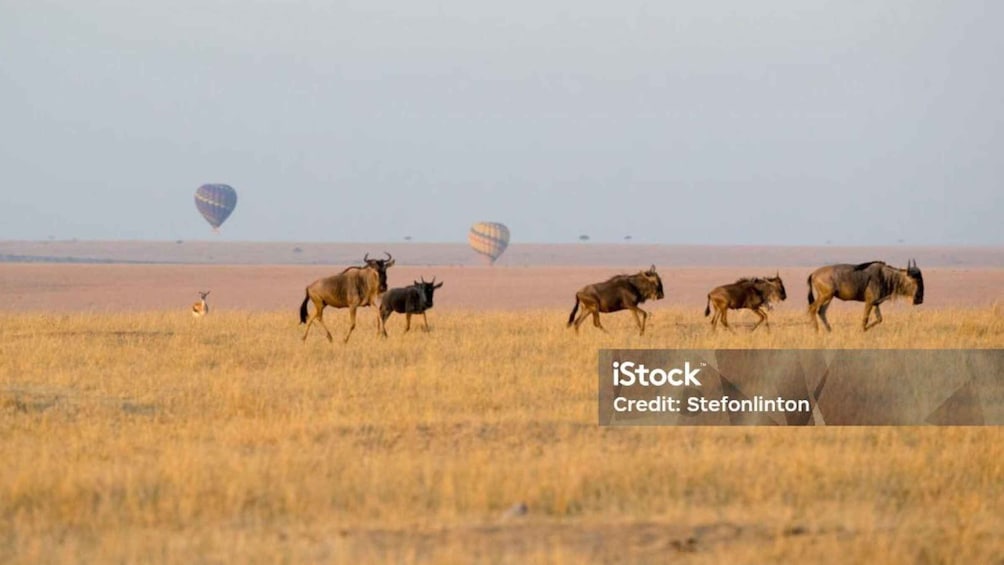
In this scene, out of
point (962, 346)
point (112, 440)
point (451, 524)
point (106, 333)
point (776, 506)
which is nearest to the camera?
point (451, 524)

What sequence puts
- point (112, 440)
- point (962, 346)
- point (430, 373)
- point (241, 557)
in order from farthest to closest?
point (962, 346) < point (430, 373) < point (112, 440) < point (241, 557)

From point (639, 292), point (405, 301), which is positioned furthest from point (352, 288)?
point (639, 292)

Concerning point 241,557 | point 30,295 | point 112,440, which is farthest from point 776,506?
point 30,295

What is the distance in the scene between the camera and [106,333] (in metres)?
21.5

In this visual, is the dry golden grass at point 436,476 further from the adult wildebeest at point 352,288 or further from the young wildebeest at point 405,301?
the young wildebeest at point 405,301

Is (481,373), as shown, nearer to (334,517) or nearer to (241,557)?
(334,517)

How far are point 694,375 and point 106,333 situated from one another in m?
10.2

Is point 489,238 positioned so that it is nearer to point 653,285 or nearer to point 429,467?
point 653,285

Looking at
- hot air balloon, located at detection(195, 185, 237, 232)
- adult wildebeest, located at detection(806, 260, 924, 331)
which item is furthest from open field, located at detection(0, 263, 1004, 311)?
adult wildebeest, located at detection(806, 260, 924, 331)

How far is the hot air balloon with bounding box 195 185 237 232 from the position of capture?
106 metres

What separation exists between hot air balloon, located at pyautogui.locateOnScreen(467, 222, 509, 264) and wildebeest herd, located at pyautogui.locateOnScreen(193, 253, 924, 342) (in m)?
98.2

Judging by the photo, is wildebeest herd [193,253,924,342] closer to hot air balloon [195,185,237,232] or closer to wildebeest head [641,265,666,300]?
wildebeest head [641,265,666,300]

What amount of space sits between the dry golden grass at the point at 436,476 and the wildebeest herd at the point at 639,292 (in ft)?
16.2

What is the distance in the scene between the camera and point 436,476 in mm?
9219
